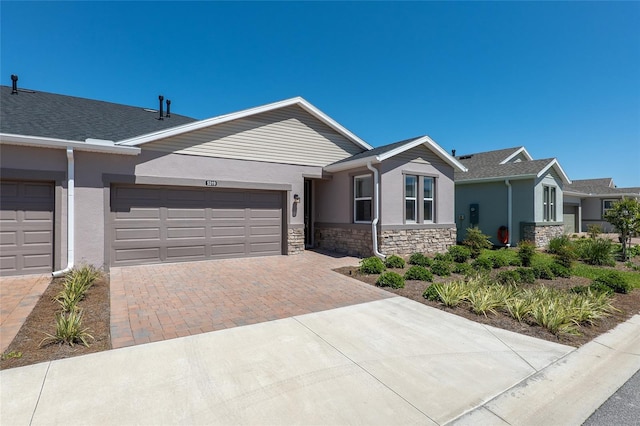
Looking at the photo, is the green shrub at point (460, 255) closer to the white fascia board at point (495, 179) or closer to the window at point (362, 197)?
the window at point (362, 197)

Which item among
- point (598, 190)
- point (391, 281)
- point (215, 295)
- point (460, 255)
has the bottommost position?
point (215, 295)

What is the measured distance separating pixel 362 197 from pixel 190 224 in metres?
6.04

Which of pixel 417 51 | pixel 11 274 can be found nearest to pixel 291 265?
pixel 11 274

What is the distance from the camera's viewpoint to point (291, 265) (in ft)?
29.9

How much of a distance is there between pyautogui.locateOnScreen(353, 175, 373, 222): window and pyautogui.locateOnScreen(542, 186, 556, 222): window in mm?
10094

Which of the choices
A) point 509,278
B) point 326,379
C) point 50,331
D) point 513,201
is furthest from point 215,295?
point 513,201

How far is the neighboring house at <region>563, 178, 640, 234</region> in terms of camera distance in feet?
71.1

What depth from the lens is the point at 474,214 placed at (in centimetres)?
1584

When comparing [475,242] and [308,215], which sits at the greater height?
[308,215]

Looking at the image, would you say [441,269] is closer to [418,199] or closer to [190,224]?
[418,199]

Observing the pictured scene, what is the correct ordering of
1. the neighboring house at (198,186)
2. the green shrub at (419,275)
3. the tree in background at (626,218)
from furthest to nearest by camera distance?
the tree in background at (626,218)
the neighboring house at (198,186)
the green shrub at (419,275)

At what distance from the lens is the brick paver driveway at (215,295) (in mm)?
4457

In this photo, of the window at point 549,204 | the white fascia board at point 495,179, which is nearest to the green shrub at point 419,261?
the white fascia board at point 495,179

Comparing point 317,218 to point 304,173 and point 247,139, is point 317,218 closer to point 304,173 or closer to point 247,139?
point 304,173
